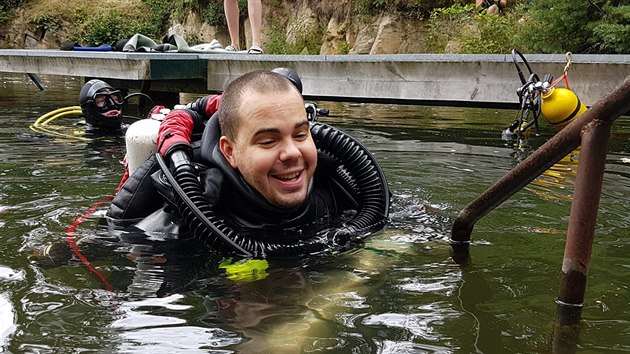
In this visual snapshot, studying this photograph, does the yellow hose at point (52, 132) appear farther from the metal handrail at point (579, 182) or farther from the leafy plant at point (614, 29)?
the metal handrail at point (579, 182)

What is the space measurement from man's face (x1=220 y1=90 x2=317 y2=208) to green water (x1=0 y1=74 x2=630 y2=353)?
342 millimetres

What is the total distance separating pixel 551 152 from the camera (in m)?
2.23

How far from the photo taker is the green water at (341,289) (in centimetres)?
227

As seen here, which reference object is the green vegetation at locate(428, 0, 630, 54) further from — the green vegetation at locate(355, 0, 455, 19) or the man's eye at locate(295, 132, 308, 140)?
the man's eye at locate(295, 132, 308, 140)

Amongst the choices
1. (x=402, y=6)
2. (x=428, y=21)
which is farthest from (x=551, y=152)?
(x=402, y=6)

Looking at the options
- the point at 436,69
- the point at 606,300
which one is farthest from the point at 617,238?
the point at 436,69

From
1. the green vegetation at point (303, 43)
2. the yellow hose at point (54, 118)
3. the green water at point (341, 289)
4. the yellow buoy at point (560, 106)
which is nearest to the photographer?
the green water at point (341, 289)

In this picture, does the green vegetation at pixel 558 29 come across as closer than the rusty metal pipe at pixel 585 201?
No

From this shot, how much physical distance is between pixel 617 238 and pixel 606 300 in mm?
1001

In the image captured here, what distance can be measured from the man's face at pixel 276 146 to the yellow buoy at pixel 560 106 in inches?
144

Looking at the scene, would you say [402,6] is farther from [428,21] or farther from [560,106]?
[560,106]

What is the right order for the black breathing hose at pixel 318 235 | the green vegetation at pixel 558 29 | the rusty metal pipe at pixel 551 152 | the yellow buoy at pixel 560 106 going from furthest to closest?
the green vegetation at pixel 558 29 < the yellow buoy at pixel 560 106 < the black breathing hose at pixel 318 235 < the rusty metal pipe at pixel 551 152

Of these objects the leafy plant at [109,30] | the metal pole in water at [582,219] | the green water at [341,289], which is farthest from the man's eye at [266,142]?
the leafy plant at [109,30]

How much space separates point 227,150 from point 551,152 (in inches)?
59.4
